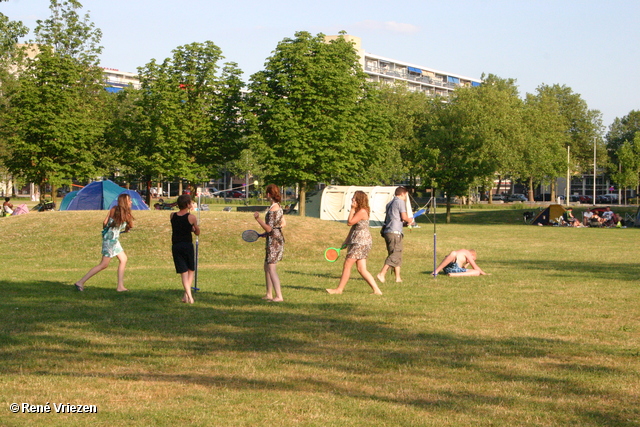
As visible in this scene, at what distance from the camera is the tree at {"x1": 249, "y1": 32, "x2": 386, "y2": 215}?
1686 inches

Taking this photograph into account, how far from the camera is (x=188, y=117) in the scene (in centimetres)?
4316

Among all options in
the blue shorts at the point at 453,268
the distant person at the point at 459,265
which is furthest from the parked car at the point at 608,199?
the blue shorts at the point at 453,268

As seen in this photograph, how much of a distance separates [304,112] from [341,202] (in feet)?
19.6

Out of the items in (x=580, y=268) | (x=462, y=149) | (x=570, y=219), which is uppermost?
(x=462, y=149)

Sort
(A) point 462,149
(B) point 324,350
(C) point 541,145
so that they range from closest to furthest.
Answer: (B) point 324,350 < (A) point 462,149 < (C) point 541,145

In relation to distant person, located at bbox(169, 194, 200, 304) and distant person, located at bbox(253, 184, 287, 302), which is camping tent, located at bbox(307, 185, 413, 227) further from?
distant person, located at bbox(169, 194, 200, 304)

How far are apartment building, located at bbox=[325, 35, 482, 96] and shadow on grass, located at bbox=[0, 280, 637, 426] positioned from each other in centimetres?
11307

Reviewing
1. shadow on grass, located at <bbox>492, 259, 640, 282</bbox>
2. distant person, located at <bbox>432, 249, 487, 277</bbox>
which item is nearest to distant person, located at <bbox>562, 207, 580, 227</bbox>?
shadow on grass, located at <bbox>492, 259, 640, 282</bbox>

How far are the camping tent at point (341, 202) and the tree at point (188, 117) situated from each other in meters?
6.07

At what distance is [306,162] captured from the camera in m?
42.6

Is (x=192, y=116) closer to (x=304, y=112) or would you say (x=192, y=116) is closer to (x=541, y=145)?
(x=304, y=112)

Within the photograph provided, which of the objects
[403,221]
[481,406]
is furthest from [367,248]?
[481,406]

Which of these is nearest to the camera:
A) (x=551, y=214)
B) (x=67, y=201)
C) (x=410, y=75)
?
(x=67, y=201)

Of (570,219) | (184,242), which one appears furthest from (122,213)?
(570,219)
